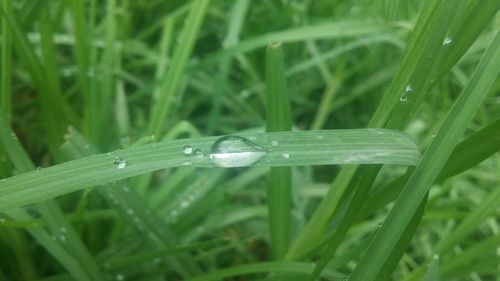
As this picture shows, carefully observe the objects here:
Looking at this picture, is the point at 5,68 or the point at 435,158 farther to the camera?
the point at 5,68

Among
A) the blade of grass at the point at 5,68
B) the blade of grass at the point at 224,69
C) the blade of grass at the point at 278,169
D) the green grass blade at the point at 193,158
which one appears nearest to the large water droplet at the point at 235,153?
the green grass blade at the point at 193,158

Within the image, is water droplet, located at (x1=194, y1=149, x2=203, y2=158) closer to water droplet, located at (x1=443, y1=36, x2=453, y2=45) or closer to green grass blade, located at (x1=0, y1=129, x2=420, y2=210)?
green grass blade, located at (x1=0, y1=129, x2=420, y2=210)

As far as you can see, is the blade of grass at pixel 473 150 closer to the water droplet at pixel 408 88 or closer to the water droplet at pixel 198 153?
the water droplet at pixel 408 88

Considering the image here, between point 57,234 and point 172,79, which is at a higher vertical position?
point 172,79

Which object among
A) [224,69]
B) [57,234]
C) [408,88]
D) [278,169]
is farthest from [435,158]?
[224,69]

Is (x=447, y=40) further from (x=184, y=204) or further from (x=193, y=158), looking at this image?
(x=184, y=204)

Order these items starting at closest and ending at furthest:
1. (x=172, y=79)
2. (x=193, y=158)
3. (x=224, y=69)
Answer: (x=193, y=158) → (x=172, y=79) → (x=224, y=69)

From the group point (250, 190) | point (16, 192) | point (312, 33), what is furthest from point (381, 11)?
point (16, 192)
